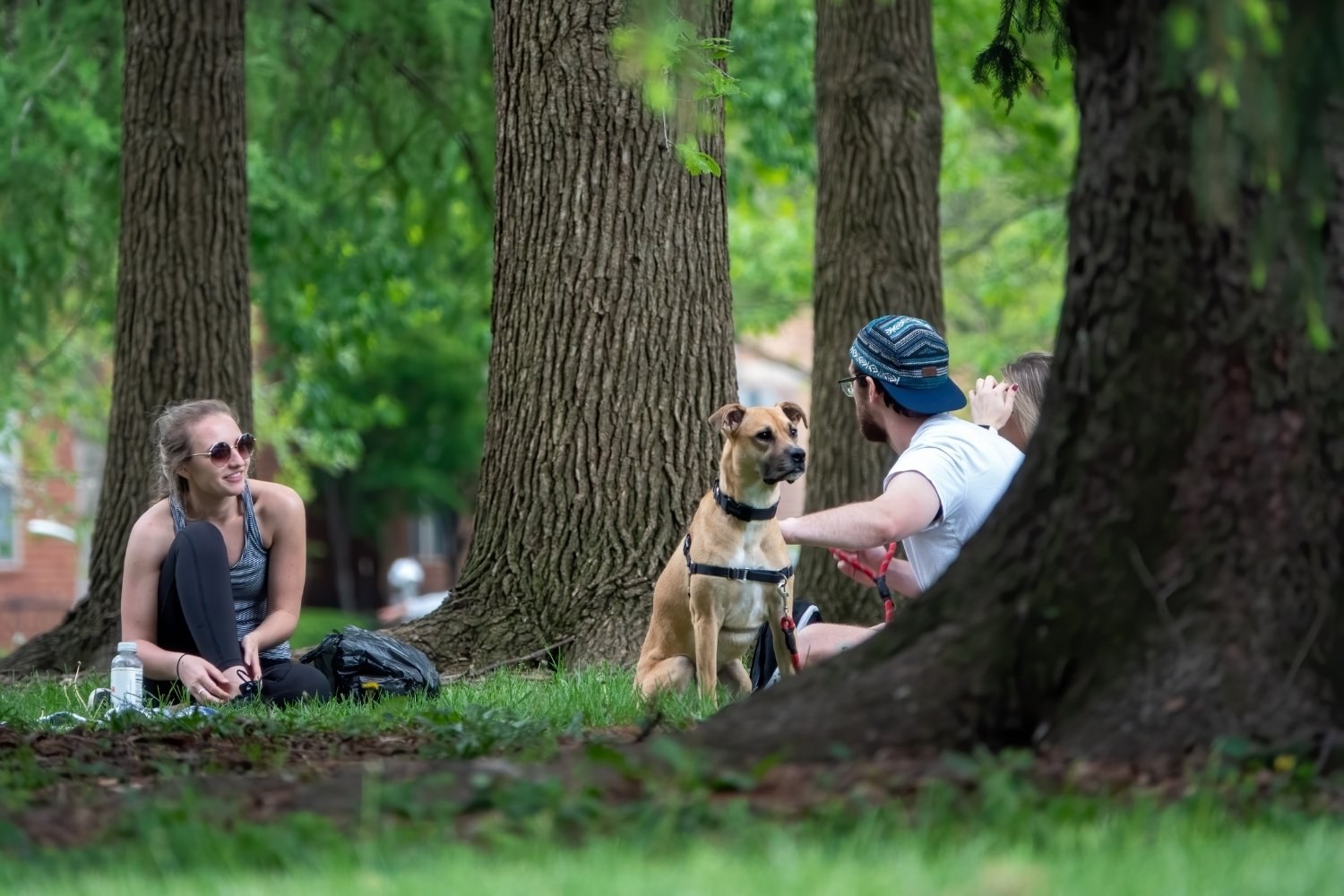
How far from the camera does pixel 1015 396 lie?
6.80m

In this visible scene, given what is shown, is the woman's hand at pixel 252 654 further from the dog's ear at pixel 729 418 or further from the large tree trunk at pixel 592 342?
the dog's ear at pixel 729 418

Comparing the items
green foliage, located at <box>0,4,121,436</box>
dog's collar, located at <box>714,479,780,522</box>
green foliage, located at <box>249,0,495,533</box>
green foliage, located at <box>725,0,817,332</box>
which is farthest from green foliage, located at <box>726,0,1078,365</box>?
dog's collar, located at <box>714,479,780,522</box>

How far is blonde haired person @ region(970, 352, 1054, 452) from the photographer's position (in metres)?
6.67

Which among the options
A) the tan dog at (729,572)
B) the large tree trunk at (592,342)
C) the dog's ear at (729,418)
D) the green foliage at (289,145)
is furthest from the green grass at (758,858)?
the green foliage at (289,145)

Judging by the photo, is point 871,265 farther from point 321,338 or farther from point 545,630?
point 321,338

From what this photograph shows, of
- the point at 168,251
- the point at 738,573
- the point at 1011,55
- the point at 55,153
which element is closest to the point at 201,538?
the point at 738,573

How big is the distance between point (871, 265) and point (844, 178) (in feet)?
2.02

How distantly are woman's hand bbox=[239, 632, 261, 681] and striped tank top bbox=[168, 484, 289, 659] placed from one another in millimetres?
121

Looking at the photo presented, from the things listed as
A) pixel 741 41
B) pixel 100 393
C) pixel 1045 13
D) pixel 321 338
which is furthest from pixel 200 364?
pixel 100 393

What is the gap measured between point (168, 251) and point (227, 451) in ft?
11.4

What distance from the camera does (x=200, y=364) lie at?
10086mm

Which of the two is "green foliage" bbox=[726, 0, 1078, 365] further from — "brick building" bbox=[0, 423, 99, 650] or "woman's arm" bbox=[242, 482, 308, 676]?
"brick building" bbox=[0, 423, 99, 650]

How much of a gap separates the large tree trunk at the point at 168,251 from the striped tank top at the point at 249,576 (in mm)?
2799

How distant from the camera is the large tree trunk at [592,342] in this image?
26.3 ft
